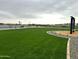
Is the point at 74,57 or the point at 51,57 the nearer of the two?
the point at 74,57

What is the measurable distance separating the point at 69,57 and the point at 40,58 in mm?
1285

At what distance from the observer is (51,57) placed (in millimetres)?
8164

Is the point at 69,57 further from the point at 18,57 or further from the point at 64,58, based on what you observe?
the point at 18,57

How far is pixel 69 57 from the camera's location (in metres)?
7.65

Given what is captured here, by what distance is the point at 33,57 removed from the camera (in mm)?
8109

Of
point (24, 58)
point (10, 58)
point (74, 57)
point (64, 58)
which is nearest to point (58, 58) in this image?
point (64, 58)

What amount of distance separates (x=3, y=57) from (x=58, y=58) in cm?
251

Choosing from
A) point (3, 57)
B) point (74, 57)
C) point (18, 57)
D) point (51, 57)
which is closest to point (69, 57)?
point (74, 57)

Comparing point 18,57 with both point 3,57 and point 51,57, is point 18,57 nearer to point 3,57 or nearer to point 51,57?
point 3,57

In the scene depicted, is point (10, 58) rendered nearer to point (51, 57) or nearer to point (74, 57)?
point (51, 57)

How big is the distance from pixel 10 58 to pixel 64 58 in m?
2.41

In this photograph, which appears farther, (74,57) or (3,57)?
(3,57)

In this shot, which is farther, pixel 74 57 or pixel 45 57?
pixel 45 57

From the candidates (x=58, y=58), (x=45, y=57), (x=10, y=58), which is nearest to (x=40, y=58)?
(x=45, y=57)
